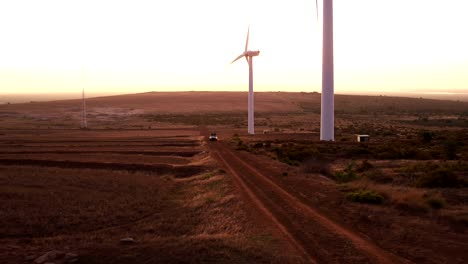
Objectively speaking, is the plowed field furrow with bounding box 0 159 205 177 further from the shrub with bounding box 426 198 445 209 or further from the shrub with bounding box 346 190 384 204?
the shrub with bounding box 426 198 445 209

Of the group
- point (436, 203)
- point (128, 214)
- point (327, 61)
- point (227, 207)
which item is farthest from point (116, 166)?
point (436, 203)

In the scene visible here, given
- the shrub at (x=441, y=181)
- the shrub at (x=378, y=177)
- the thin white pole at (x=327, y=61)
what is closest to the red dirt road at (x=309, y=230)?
the shrub at (x=378, y=177)

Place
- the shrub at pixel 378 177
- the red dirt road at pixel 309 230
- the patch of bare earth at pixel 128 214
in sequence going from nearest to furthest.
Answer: the red dirt road at pixel 309 230 < the patch of bare earth at pixel 128 214 < the shrub at pixel 378 177

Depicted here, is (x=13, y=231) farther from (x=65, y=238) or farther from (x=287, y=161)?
(x=287, y=161)

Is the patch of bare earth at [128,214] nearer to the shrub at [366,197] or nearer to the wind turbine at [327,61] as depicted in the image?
the shrub at [366,197]

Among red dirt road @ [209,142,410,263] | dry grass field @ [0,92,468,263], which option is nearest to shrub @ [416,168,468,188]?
dry grass field @ [0,92,468,263]

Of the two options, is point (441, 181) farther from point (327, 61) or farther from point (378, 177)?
point (327, 61)
